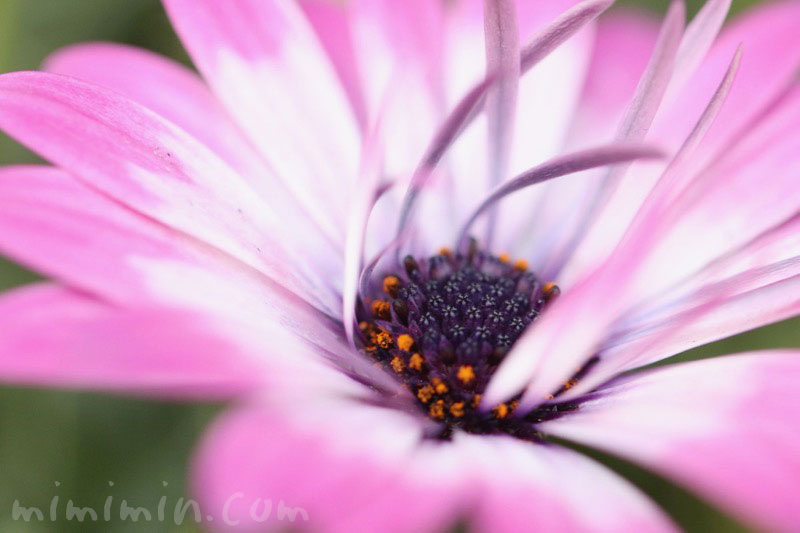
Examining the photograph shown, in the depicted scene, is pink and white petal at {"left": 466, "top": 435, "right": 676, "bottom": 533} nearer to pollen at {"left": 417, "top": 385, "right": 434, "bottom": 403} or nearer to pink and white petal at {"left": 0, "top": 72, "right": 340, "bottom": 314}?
pollen at {"left": 417, "top": 385, "right": 434, "bottom": 403}

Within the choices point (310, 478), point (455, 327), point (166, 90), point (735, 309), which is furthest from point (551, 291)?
point (310, 478)

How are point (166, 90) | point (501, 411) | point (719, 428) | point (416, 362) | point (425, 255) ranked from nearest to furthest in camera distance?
point (719, 428) < point (501, 411) < point (416, 362) < point (166, 90) < point (425, 255)

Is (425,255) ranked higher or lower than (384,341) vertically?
higher

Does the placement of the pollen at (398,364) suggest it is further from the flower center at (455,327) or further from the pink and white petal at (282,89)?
the pink and white petal at (282,89)

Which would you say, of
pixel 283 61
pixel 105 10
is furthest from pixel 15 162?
pixel 283 61

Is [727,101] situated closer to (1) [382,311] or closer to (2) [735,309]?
(2) [735,309]

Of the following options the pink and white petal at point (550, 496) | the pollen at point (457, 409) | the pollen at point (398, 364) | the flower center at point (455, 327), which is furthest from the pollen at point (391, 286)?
the pink and white petal at point (550, 496)
